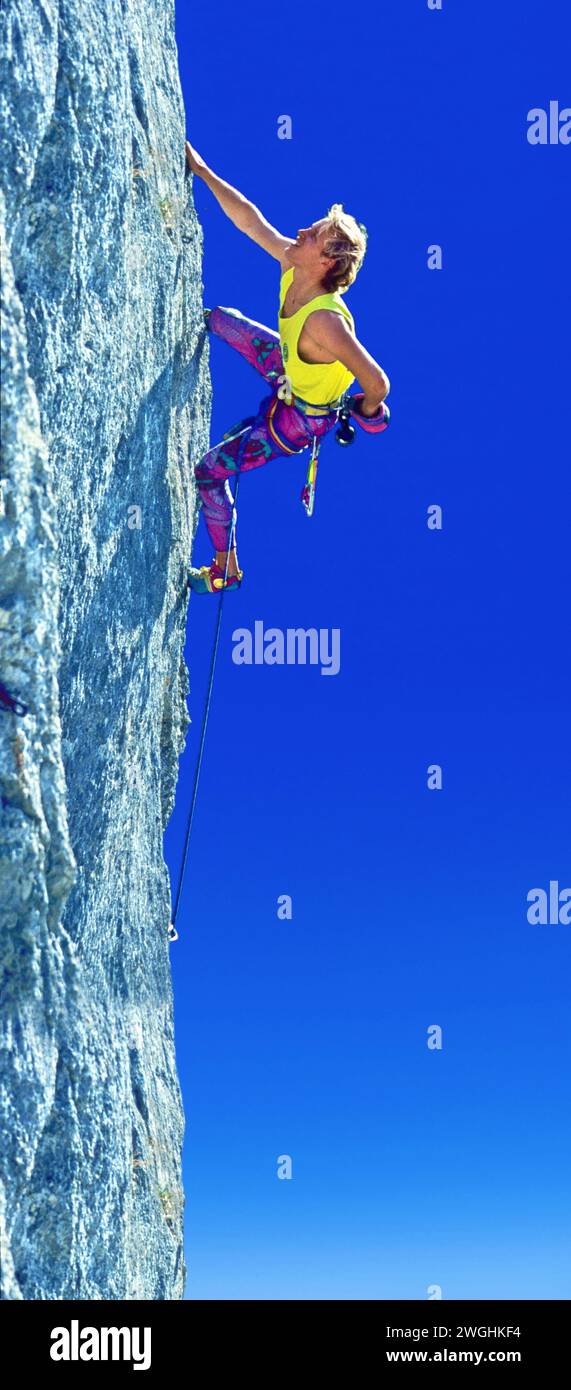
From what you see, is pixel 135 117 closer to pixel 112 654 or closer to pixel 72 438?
pixel 72 438

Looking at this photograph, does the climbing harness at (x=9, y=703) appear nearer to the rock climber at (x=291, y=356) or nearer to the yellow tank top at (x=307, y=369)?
the rock climber at (x=291, y=356)

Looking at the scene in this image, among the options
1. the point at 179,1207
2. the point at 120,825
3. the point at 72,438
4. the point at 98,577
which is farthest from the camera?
the point at 179,1207

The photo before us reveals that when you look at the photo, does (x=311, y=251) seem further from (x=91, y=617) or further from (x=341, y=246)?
(x=91, y=617)

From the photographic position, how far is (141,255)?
1156cm

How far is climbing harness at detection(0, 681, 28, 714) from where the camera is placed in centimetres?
871

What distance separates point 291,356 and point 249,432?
2.85ft

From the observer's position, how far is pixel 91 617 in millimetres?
10891

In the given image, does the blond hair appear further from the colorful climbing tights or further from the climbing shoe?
the climbing shoe
